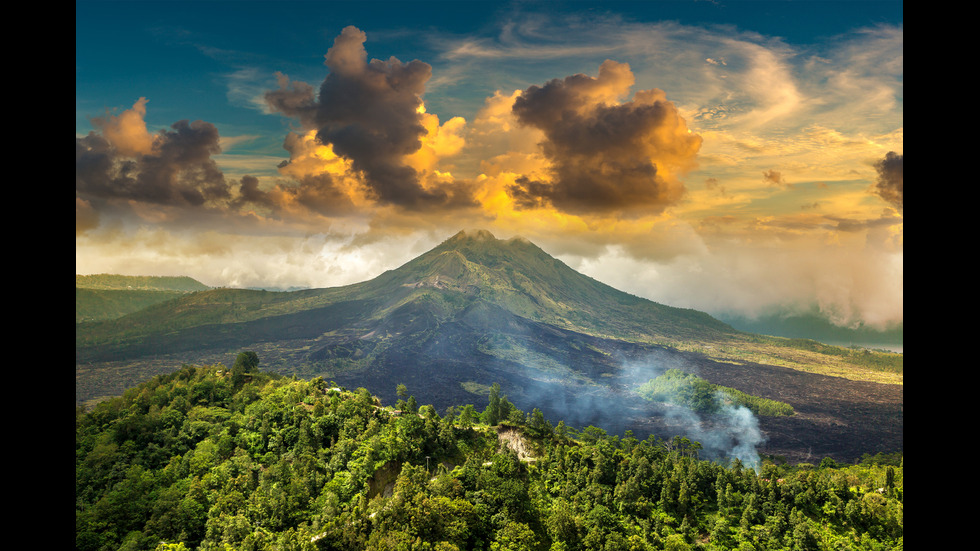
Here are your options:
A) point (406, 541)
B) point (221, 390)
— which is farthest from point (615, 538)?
point (221, 390)

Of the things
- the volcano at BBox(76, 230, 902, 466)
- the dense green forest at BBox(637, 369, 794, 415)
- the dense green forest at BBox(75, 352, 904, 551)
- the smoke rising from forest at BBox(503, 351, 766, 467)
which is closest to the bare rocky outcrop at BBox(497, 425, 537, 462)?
the dense green forest at BBox(75, 352, 904, 551)

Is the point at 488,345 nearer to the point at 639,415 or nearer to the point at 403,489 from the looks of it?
the point at 639,415

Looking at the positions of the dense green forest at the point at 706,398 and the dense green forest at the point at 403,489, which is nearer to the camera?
the dense green forest at the point at 403,489

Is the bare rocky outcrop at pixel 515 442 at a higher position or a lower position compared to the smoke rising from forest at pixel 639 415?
higher

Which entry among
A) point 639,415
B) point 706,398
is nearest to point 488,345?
point 639,415

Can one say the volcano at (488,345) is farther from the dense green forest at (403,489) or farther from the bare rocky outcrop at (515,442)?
the bare rocky outcrop at (515,442)

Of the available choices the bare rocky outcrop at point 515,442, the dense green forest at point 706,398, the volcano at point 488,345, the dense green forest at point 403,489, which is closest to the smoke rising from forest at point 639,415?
the volcano at point 488,345
